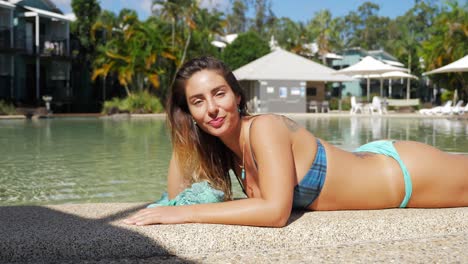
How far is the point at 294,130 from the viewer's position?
242 cm

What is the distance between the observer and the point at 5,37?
86.6 feet

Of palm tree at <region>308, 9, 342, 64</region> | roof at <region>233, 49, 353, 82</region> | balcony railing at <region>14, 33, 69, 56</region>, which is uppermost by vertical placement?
palm tree at <region>308, 9, 342, 64</region>

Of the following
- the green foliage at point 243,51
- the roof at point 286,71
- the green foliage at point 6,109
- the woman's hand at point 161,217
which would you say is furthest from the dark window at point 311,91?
the woman's hand at point 161,217

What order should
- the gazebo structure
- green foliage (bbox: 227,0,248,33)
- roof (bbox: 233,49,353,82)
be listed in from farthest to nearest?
green foliage (bbox: 227,0,248,33)
the gazebo structure
roof (bbox: 233,49,353,82)

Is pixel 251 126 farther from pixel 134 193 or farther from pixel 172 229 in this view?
pixel 134 193

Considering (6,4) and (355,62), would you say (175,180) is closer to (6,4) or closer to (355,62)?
(6,4)

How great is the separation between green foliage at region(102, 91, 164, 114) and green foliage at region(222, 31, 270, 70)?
37.4 ft

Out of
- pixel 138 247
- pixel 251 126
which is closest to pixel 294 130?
pixel 251 126

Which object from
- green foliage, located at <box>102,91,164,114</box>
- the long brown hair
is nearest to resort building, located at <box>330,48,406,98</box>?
green foliage, located at <box>102,91,164,114</box>

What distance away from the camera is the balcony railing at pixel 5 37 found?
86.0ft

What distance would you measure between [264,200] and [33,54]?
90.7ft

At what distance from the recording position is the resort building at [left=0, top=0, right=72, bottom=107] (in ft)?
87.9

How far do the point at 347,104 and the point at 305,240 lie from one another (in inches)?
1303

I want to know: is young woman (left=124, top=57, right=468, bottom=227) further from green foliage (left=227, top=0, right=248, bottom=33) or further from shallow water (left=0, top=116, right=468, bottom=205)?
green foliage (left=227, top=0, right=248, bottom=33)
